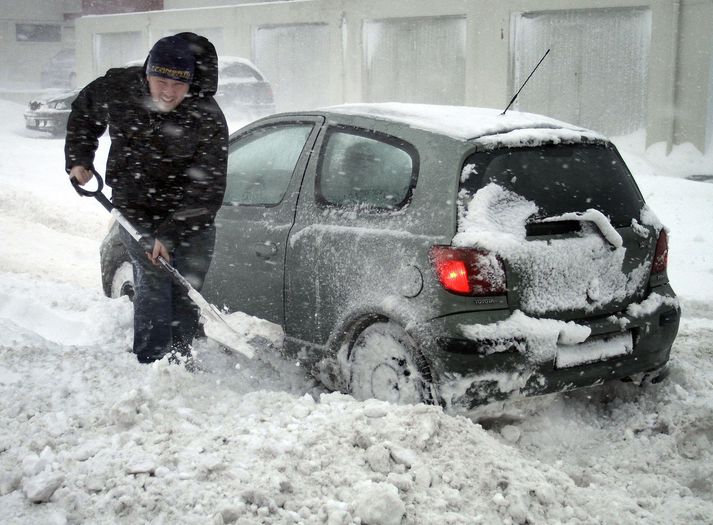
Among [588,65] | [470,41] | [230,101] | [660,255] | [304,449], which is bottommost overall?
[304,449]

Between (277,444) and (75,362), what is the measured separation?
4.65ft

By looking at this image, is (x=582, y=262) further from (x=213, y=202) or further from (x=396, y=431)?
(x=213, y=202)

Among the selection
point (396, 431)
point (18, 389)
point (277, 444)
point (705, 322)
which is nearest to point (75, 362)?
point (18, 389)

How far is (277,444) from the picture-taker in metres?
3.31

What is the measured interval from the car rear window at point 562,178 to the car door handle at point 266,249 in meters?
1.30

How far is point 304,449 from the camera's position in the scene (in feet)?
10.8

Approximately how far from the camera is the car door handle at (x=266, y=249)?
4.70 meters

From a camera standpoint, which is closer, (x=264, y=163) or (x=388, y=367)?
→ (x=388, y=367)

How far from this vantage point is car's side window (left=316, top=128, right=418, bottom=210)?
414 centimetres

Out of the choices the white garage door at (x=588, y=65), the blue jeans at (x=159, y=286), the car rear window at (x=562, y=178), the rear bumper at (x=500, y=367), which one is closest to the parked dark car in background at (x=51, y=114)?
the white garage door at (x=588, y=65)

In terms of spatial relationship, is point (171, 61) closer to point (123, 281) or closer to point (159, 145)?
point (159, 145)

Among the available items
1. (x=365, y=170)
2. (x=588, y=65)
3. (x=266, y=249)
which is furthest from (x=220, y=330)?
(x=588, y=65)

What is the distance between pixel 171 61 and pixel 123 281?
6.28 feet

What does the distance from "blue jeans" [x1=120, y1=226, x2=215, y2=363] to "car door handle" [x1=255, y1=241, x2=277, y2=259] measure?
0.87ft
